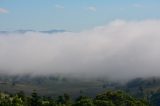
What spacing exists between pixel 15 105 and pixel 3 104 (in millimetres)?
7684

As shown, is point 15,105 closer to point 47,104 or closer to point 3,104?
point 3,104

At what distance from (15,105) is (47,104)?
24.7 m

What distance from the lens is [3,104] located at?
182 meters

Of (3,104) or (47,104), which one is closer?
(3,104)

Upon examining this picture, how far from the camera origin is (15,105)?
6978 inches

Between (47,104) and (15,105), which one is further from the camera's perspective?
(47,104)

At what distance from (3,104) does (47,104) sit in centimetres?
2421

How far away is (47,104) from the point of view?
199000 mm

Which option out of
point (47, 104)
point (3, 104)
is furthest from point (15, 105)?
point (47, 104)
